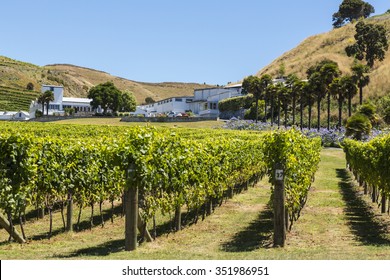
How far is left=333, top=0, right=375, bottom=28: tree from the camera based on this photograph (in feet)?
595

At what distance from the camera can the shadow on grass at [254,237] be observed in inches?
612

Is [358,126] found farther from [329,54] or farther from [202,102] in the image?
[329,54]

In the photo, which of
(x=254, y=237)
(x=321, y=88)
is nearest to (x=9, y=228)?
(x=254, y=237)

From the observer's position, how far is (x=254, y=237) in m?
A: 17.2

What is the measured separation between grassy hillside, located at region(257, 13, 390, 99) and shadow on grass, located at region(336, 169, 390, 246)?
278 ft

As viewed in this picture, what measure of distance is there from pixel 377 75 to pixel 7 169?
107 metres

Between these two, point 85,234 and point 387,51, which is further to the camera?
point 387,51

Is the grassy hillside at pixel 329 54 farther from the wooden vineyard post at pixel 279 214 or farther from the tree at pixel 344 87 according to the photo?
the wooden vineyard post at pixel 279 214

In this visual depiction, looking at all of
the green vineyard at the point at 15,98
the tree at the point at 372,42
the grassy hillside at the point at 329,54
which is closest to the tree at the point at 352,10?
the grassy hillside at the point at 329,54

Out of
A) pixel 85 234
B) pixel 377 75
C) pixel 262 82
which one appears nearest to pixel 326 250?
pixel 85 234

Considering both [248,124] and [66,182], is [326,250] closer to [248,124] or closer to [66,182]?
[66,182]

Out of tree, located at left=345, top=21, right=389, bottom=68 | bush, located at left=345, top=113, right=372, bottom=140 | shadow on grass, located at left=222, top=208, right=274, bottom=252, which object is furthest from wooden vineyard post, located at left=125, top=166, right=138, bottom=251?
tree, located at left=345, top=21, right=389, bottom=68

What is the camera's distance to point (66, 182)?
18656 millimetres

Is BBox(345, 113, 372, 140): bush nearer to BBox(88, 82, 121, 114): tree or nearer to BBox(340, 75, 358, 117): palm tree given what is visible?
BBox(340, 75, 358, 117): palm tree
